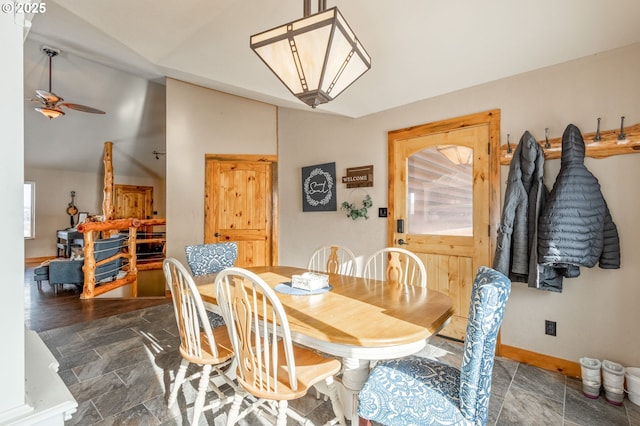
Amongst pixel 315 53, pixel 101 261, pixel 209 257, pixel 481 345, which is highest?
pixel 315 53

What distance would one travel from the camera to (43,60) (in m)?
4.21

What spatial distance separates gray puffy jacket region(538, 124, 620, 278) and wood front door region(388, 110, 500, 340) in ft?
1.84

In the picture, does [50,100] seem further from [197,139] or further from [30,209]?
[30,209]

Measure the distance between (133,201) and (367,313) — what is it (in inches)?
390

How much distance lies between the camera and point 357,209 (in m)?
3.76

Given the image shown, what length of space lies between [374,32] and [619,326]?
285 cm

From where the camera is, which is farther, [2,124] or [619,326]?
[619,326]

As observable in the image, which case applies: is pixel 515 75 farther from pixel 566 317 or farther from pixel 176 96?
pixel 176 96

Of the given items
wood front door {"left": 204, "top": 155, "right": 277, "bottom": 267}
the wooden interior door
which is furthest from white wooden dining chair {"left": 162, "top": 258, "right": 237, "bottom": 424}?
the wooden interior door

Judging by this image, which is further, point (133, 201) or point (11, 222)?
point (133, 201)

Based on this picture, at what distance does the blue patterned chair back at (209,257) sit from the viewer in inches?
103

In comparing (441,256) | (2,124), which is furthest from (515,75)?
(2,124)

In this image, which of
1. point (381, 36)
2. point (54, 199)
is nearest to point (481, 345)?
point (381, 36)

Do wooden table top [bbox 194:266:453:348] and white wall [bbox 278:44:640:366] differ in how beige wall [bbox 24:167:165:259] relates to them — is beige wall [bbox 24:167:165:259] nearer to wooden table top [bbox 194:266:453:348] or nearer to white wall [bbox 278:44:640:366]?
wooden table top [bbox 194:266:453:348]
